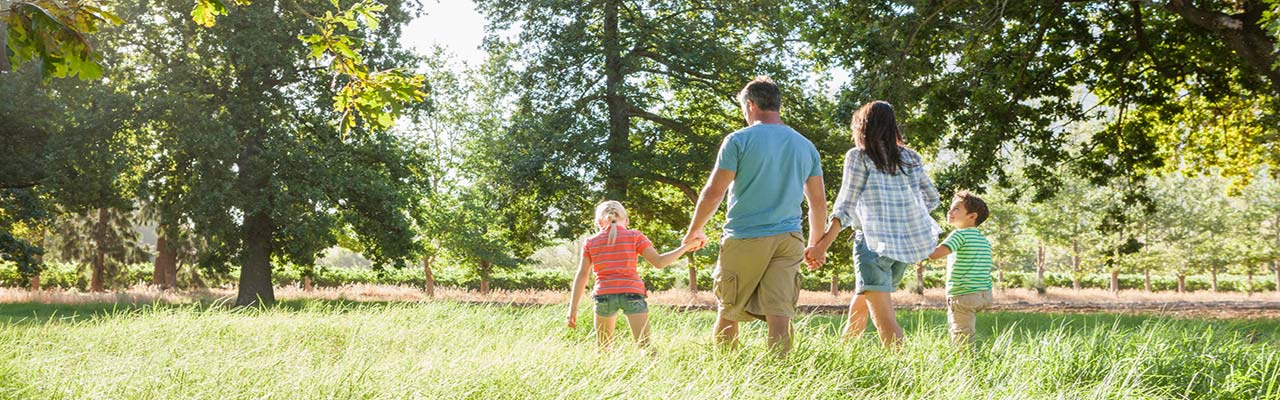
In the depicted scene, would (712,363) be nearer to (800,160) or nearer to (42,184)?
(800,160)

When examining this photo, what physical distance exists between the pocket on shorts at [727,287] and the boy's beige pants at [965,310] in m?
1.88

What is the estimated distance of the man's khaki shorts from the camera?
490 cm

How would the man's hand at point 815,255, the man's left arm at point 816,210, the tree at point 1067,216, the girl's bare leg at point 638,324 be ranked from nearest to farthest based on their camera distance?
the man's left arm at point 816,210
the man's hand at point 815,255
the girl's bare leg at point 638,324
the tree at point 1067,216

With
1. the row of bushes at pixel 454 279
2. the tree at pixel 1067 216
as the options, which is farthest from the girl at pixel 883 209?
the tree at pixel 1067 216

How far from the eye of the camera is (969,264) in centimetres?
610

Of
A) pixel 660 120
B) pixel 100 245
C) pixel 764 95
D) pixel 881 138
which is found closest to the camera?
pixel 764 95

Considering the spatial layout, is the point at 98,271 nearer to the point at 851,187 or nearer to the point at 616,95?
the point at 616,95

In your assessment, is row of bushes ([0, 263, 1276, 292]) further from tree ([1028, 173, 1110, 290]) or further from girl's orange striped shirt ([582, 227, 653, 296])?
girl's orange striped shirt ([582, 227, 653, 296])

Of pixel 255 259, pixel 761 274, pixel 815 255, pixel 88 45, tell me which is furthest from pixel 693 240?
pixel 255 259

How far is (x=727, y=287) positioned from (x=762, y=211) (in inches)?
18.9

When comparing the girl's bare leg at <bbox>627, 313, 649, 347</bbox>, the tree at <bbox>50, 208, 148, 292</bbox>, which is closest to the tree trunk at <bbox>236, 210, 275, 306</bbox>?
the tree at <bbox>50, 208, 148, 292</bbox>

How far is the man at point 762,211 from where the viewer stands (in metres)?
4.87

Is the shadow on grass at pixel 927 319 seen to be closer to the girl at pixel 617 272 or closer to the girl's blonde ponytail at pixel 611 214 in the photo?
the girl at pixel 617 272

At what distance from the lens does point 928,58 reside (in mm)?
13422
